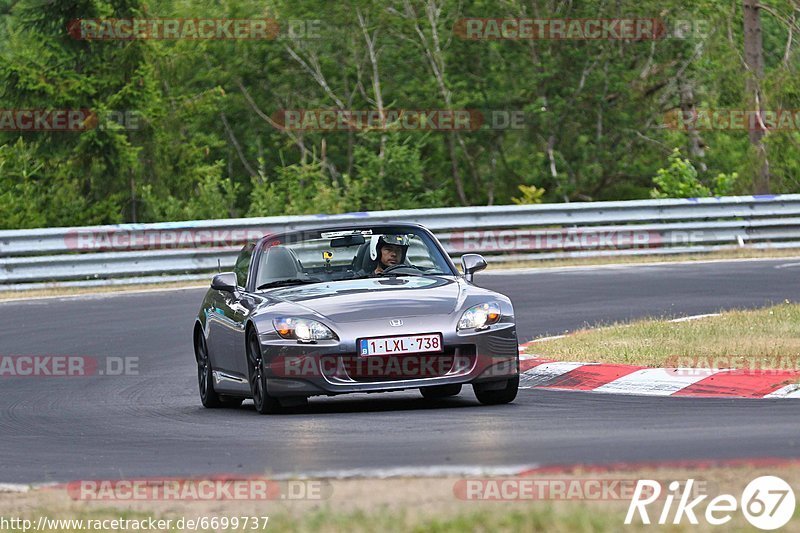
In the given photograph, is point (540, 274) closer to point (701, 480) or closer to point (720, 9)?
point (701, 480)

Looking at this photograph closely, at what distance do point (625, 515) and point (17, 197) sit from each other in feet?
91.6

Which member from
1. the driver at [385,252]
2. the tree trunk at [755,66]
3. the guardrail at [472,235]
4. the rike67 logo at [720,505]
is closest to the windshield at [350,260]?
the driver at [385,252]

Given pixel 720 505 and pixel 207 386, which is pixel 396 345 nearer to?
pixel 207 386

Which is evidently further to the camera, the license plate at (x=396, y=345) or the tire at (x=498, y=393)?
the tire at (x=498, y=393)

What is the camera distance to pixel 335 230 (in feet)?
38.4

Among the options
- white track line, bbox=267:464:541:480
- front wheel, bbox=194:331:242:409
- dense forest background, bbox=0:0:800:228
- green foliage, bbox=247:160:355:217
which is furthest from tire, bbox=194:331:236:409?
dense forest background, bbox=0:0:800:228

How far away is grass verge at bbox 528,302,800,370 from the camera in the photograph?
38.9 ft

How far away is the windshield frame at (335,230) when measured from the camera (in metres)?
11.7

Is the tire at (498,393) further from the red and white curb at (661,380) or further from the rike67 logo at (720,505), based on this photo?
the rike67 logo at (720,505)

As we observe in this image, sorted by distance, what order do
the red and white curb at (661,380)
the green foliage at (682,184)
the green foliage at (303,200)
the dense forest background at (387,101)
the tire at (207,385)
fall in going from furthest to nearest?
the dense forest background at (387,101) → the green foliage at (682,184) → the green foliage at (303,200) → the tire at (207,385) → the red and white curb at (661,380)

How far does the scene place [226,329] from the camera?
11.8 meters

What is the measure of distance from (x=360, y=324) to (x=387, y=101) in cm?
3438

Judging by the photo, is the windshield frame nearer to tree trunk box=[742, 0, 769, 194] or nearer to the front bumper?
the front bumper

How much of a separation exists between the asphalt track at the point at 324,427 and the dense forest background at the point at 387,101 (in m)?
16.9
